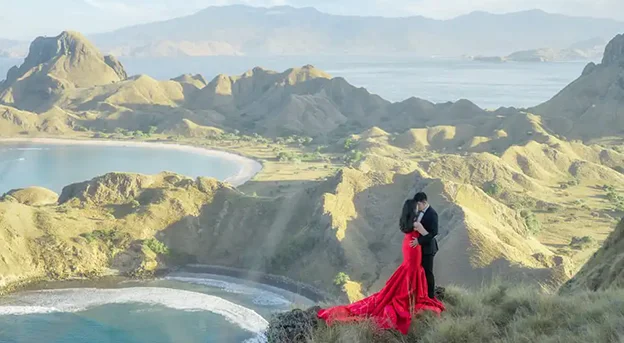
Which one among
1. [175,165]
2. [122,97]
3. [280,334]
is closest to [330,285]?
[280,334]

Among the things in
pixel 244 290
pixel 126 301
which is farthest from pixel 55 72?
pixel 244 290

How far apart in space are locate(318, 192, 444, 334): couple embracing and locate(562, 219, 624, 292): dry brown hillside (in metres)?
3.03

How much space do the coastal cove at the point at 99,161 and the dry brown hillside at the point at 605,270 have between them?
3863 cm

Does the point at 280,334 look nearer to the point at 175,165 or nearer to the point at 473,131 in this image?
the point at 175,165

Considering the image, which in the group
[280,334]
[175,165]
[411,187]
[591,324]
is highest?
[591,324]

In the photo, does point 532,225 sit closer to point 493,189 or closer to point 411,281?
point 493,189

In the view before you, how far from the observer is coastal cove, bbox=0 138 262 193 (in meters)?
54.8

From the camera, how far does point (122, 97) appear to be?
92312 mm

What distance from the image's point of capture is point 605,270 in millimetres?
10961


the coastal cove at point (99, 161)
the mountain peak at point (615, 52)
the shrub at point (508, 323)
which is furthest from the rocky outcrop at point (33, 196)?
the mountain peak at point (615, 52)

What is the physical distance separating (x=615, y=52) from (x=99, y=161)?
198 feet

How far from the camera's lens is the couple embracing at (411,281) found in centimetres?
754

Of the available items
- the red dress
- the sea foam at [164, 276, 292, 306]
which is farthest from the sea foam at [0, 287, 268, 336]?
the red dress

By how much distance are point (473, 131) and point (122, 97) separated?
53.2 metres
